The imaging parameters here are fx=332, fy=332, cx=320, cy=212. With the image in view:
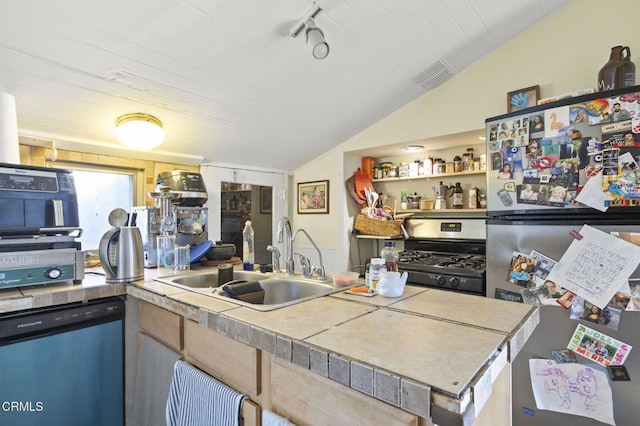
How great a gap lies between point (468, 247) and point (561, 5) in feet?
6.12

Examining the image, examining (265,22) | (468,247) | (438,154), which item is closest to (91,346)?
(265,22)

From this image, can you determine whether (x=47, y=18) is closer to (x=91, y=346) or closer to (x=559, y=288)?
(x=91, y=346)

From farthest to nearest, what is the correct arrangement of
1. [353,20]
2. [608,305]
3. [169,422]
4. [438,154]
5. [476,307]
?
[438,154]
[353,20]
[608,305]
[169,422]
[476,307]

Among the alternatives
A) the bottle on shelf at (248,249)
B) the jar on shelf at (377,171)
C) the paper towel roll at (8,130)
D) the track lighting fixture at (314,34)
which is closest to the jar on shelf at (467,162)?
the jar on shelf at (377,171)

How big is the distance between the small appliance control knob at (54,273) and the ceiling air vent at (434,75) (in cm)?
257

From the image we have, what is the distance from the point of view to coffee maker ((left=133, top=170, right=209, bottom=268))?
196 cm

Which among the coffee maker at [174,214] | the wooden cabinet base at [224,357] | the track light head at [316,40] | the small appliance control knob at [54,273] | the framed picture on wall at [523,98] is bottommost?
the wooden cabinet base at [224,357]

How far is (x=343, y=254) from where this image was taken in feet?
11.0

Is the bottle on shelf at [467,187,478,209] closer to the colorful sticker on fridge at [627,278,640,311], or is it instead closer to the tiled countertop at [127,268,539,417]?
the colorful sticker on fridge at [627,278,640,311]

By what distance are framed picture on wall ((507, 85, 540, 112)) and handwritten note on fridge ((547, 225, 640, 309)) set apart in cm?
117

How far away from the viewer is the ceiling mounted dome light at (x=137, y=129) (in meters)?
2.10

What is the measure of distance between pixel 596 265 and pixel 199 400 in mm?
1679

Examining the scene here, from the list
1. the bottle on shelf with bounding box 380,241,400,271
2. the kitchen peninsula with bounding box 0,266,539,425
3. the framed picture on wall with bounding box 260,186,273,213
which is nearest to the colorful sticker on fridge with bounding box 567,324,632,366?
the kitchen peninsula with bounding box 0,266,539,425

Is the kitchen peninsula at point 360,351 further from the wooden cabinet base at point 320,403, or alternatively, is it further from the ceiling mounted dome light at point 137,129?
the ceiling mounted dome light at point 137,129
